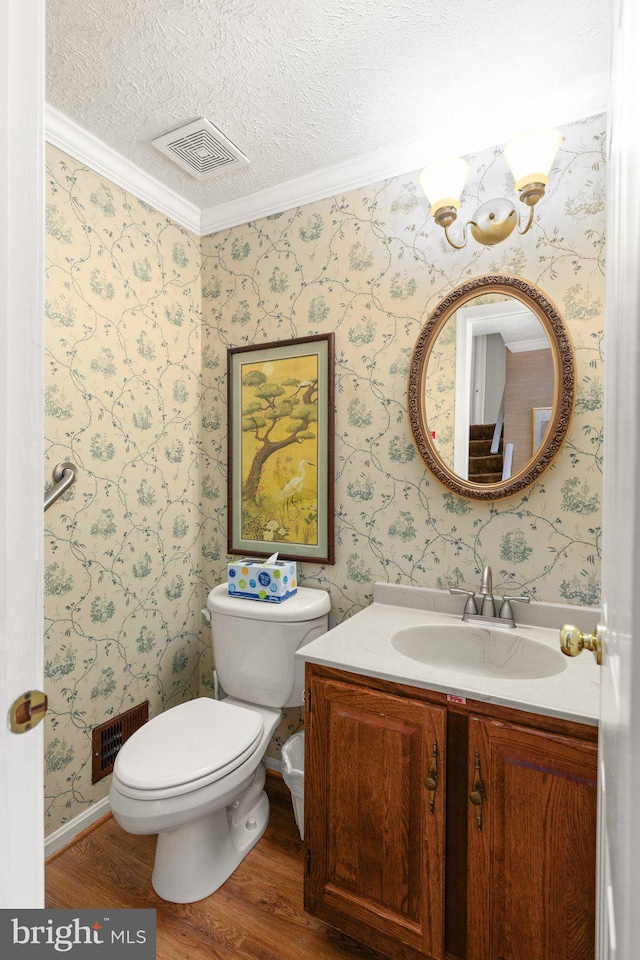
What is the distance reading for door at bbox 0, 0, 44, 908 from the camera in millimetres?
509

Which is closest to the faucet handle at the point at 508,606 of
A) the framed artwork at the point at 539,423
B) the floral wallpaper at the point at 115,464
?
the framed artwork at the point at 539,423

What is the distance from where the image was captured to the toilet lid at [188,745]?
1322mm

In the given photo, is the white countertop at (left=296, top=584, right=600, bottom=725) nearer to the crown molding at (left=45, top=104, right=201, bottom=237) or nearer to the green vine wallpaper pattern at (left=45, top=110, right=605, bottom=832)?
the green vine wallpaper pattern at (left=45, top=110, right=605, bottom=832)

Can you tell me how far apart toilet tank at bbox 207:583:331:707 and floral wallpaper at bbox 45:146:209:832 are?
0.38m

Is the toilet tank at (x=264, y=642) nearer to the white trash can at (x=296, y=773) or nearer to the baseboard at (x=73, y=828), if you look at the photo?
the white trash can at (x=296, y=773)

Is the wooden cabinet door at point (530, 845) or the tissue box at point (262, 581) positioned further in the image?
the tissue box at point (262, 581)

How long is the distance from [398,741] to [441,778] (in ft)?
0.40

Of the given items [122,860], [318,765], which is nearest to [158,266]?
[318,765]

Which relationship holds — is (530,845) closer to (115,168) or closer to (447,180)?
(447,180)

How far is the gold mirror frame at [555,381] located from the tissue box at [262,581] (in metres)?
0.66

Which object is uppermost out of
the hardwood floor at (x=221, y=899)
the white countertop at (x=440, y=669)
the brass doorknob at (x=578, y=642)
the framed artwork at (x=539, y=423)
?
the framed artwork at (x=539, y=423)

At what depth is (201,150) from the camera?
1757 mm

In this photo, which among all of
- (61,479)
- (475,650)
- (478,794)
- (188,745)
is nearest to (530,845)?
(478,794)

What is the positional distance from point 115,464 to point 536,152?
1.71 meters
